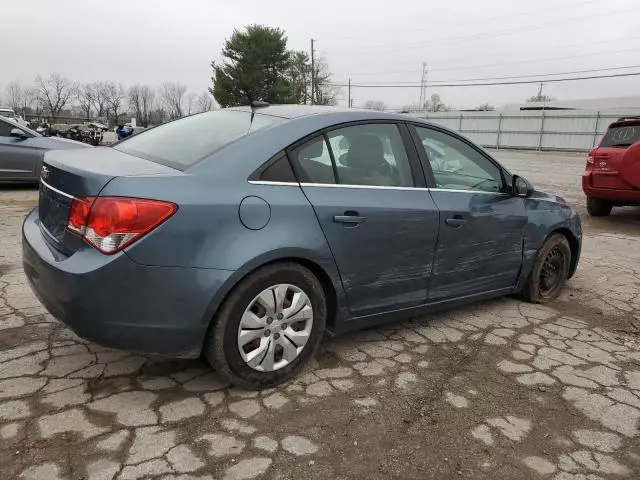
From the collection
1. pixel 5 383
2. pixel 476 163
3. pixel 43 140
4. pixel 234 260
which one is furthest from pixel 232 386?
pixel 43 140

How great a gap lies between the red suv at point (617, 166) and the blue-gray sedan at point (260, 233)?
16.8 feet

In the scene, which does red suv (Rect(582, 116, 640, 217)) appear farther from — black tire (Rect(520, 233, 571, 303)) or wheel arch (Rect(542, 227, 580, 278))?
black tire (Rect(520, 233, 571, 303))

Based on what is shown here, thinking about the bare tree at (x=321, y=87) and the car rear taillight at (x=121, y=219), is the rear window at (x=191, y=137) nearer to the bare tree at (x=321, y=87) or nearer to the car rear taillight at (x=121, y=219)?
the car rear taillight at (x=121, y=219)

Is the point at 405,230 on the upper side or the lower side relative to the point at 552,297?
upper

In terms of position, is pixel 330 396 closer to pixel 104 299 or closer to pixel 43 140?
pixel 104 299

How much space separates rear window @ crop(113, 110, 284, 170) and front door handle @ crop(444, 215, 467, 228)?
1.28 meters

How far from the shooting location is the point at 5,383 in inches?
110

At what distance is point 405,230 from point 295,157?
84 cm

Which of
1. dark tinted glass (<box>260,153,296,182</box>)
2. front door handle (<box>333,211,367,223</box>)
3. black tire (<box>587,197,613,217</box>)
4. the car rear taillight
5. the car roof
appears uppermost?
the car roof

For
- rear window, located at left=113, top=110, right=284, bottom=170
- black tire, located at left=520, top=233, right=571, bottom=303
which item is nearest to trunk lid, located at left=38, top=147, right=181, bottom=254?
rear window, located at left=113, top=110, right=284, bottom=170

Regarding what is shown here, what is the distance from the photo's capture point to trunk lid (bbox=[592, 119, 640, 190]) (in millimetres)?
7980

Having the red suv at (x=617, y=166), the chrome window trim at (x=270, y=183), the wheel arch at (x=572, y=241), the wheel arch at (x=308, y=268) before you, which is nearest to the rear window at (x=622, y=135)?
the red suv at (x=617, y=166)

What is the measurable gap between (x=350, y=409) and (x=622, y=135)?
753 cm

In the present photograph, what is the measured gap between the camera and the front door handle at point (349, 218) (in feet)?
9.57
